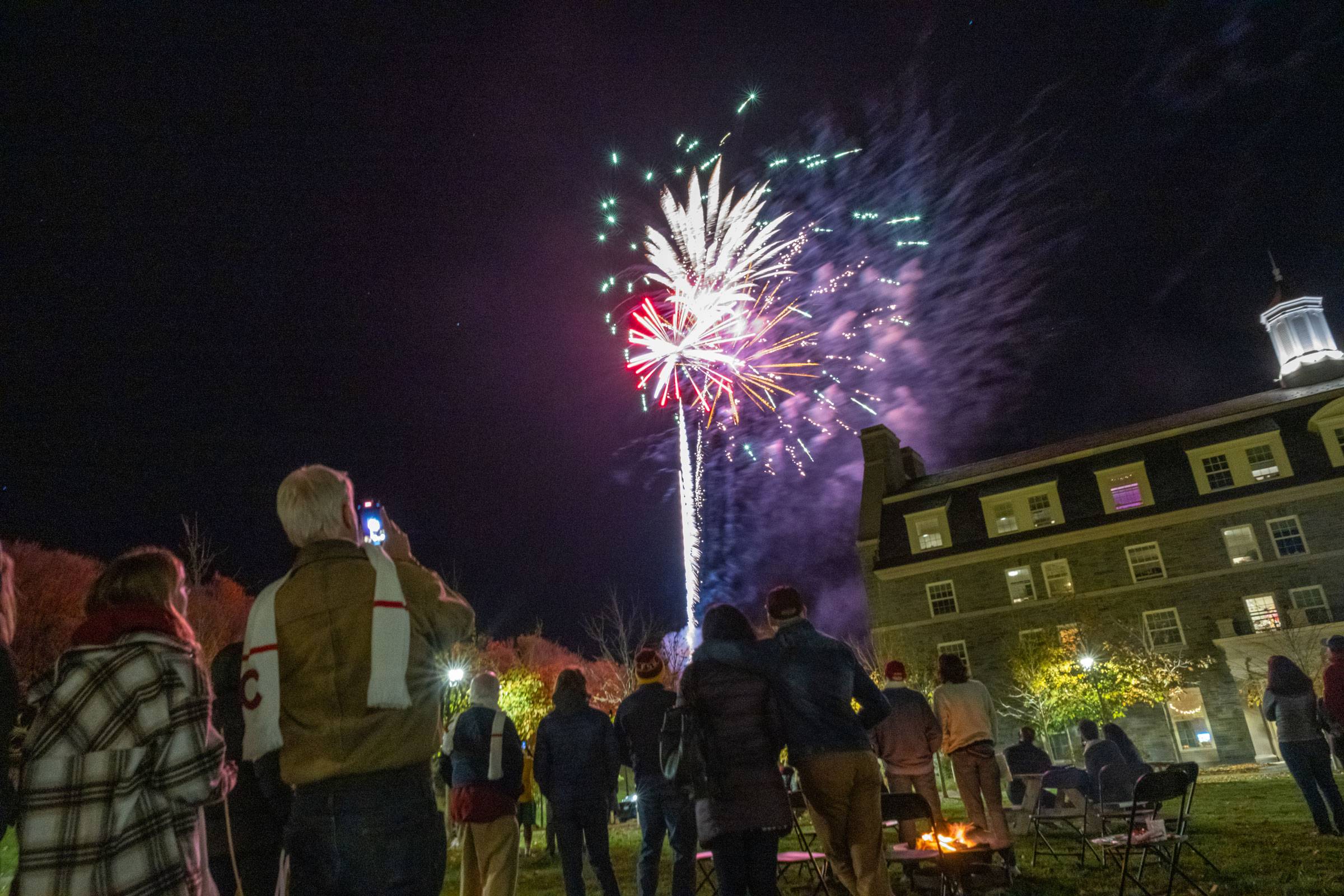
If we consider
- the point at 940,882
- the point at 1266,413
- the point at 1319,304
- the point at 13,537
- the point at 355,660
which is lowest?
the point at 940,882

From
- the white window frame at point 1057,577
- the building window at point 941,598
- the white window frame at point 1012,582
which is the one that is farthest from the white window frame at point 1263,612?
the building window at point 941,598

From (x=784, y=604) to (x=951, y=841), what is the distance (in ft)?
9.46

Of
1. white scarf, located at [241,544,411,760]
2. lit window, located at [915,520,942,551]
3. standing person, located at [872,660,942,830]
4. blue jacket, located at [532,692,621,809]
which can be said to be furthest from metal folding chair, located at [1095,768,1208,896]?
lit window, located at [915,520,942,551]

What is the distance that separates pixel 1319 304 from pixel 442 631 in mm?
46167

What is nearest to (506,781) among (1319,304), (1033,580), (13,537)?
(1033,580)

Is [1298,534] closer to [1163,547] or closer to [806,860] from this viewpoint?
[1163,547]

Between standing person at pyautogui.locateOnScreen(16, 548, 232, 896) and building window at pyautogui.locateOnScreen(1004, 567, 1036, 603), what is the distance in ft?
109

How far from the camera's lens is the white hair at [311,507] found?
2.75m

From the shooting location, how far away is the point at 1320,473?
90.9 feet

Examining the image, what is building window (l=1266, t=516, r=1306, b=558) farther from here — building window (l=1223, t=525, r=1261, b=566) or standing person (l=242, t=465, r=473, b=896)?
standing person (l=242, t=465, r=473, b=896)

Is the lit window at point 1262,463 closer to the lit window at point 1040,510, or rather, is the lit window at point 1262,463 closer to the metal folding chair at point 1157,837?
the lit window at point 1040,510

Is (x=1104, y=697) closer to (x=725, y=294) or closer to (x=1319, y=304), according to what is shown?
(x=725, y=294)

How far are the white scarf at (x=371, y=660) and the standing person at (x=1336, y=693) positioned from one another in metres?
9.09

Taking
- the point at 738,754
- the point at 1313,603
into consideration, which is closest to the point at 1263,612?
the point at 1313,603
